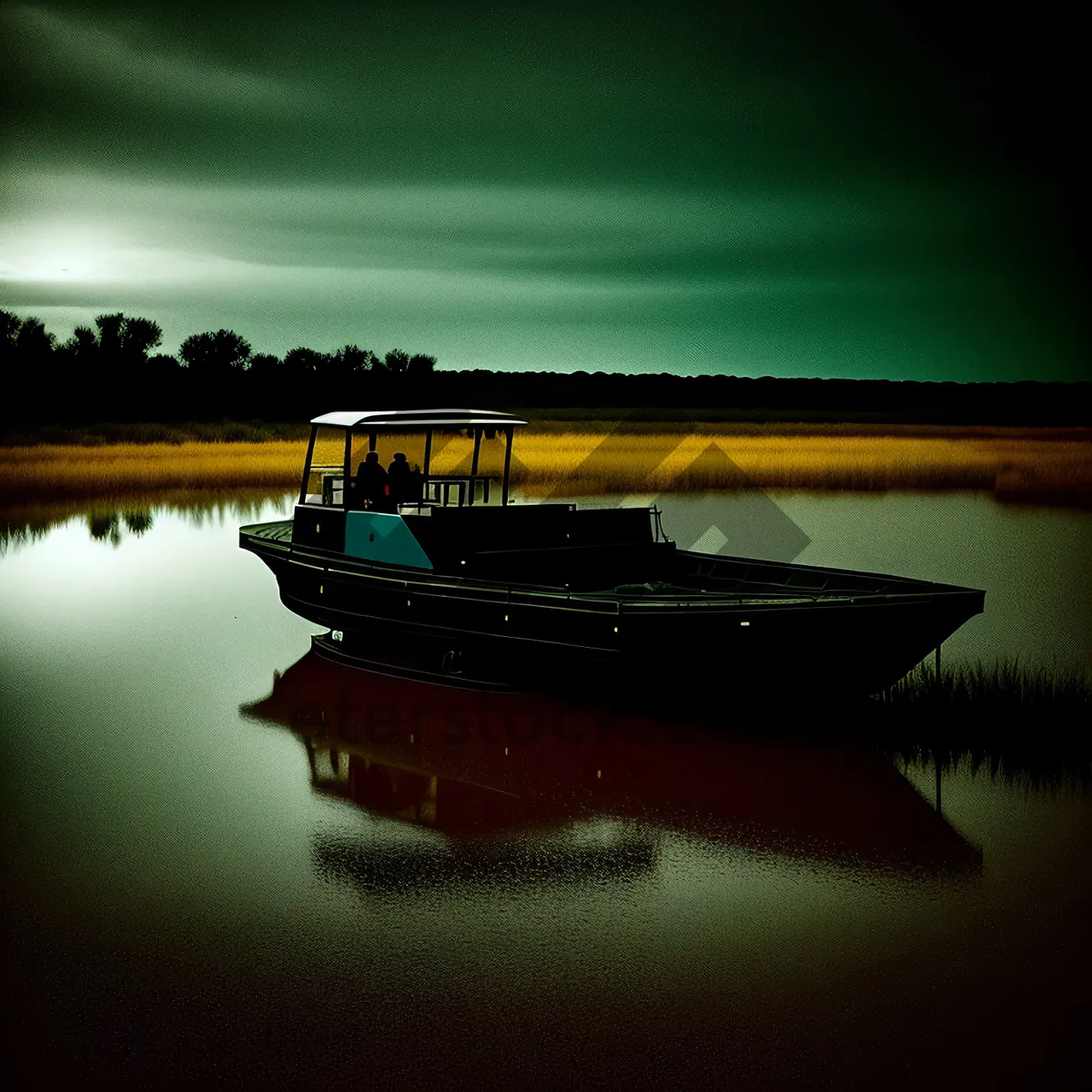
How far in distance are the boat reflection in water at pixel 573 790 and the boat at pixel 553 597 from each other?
1.59ft

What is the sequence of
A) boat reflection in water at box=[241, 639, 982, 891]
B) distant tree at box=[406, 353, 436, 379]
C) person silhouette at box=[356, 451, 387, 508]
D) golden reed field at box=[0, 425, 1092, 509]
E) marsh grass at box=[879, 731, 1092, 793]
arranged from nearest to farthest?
boat reflection in water at box=[241, 639, 982, 891] → marsh grass at box=[879, 731, 1092, 793] → person silhouette at box=[356, 451, 387, 508] → golden reed field at box=[0, 425, 1092, 509] → distant tree at box=[406, 353, 436, 379]

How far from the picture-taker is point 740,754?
941 centimetres

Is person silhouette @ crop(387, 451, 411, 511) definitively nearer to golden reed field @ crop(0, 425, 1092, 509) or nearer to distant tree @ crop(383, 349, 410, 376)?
golden reed field @ crop(0, 425, 1092, 509)

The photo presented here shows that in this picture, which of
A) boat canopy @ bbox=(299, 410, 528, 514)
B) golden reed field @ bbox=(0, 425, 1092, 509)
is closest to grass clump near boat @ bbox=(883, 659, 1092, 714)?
boat canopy @ bbox=(299, 410, 528, 514)

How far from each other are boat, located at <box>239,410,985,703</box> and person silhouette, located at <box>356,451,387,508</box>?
0.09 feet

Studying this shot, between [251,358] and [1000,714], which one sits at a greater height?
[251,358]

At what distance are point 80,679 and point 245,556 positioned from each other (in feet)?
29.2

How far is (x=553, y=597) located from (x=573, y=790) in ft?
6.38

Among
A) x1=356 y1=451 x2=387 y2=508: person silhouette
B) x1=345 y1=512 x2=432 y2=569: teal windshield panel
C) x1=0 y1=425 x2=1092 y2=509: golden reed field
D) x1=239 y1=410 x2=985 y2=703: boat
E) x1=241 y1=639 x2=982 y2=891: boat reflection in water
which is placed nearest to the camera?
x1=241 y1=639 x2=982 y2=891: boat reflection in water

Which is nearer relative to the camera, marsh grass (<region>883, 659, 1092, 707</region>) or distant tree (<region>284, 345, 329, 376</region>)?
marsh grass (<region>883, 659, 1092, 707</region>)

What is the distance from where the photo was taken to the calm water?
5.07 meters

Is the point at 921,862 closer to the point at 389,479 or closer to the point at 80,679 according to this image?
the point at 389,479

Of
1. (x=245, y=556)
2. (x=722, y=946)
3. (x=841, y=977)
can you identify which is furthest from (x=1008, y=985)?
(x=245, y=556)

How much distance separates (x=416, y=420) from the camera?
12.5 metres
